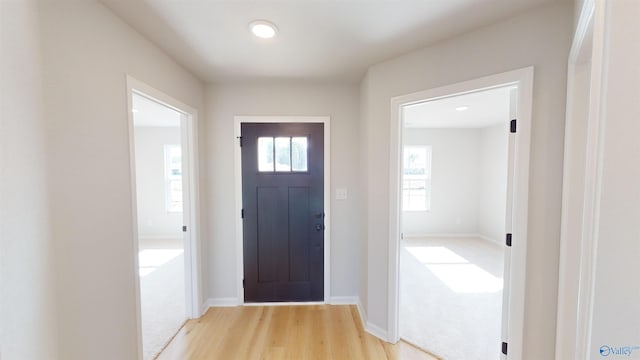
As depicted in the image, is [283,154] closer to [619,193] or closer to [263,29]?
[263,29]

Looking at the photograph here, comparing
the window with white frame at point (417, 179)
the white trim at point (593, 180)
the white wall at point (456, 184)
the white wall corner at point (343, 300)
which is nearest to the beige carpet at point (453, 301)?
the white wall corner at point (343, 300)

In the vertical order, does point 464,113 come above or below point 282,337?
above

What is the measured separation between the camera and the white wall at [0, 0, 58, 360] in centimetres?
93

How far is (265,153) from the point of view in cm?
283

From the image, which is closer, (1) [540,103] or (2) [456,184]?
(1) [540,103]

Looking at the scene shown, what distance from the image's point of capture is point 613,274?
30.1 inches

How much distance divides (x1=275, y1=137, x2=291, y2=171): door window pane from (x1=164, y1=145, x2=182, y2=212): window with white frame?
3.80m

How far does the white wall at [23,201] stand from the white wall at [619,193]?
198 cm

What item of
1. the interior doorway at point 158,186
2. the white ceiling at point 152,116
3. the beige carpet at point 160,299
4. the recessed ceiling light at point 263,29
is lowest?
the beige carpet at point 160,299

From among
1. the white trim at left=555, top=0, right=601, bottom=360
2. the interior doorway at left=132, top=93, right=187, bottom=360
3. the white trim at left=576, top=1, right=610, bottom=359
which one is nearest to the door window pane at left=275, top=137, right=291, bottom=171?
the white trim at left=555, top=0, right=601, bottom=360

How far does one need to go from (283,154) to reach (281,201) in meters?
0.52

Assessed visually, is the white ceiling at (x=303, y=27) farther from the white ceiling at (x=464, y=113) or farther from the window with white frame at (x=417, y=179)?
the window with white frame at (x=417, y=179)

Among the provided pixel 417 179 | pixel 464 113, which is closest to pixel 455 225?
pixel 417 179

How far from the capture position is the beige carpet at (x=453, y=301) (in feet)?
7.38
